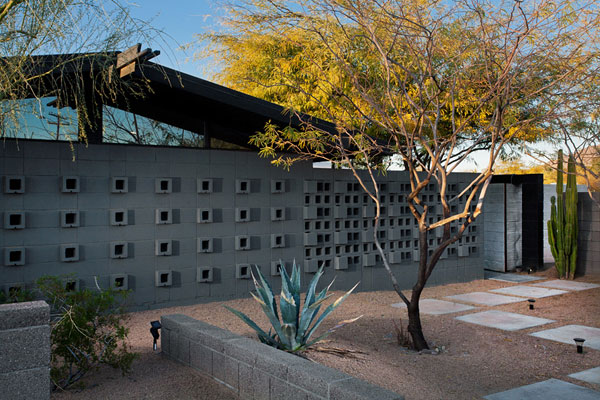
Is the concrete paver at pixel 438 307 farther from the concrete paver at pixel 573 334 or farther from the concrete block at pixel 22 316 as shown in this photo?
the concrete block at pixel 22 316

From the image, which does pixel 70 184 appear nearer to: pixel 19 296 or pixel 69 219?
pixel 69 219

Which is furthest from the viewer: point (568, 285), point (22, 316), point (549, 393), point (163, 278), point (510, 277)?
point (510, 277)

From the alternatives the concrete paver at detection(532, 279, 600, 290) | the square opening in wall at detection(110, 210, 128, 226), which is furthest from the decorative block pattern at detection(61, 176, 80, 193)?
the concrete paver at detection(532, 279, 600, 290)

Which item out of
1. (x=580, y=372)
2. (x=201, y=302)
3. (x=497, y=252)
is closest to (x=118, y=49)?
(x=201, y=302)

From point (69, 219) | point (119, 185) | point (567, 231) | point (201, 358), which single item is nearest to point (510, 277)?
point (567, 231)

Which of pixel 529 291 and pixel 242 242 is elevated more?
pixel 242 242

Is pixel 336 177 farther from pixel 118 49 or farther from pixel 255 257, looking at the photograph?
pixel 118 49

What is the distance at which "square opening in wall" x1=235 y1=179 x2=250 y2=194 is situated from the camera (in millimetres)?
9008

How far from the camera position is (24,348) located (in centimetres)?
397

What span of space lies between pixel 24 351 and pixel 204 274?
189 inches

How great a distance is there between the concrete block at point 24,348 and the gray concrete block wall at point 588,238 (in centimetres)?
1264

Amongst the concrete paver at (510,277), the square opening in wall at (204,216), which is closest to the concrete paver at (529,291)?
the concrete paver at (510,277)

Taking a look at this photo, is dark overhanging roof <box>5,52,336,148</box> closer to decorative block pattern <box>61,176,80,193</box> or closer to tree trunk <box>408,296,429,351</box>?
decorative block pattern <box>61,176,80,193</box>

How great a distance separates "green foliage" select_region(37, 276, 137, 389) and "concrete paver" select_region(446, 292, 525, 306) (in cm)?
661
